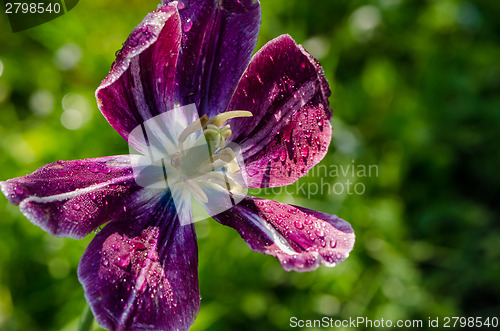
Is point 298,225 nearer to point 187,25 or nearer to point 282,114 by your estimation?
point 282,114

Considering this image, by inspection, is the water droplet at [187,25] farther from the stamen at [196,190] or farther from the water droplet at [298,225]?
the water droplet at [298,225]

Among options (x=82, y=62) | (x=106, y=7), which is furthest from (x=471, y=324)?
(x=106, y=7)

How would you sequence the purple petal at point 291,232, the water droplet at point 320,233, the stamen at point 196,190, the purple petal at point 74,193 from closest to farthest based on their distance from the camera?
the purple petal at point 74,193 < the purple petal at point 291,232 < the water droplet at point 320,233 < the stamen at point 196,190

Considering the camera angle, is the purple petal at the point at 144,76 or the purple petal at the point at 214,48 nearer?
the purple petal at the point at 144,76

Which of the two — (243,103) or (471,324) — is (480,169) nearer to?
(471,324)

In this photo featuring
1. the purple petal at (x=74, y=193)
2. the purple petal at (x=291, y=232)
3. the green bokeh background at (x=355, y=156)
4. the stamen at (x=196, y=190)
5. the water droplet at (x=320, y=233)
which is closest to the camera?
the purple petal at (x=74, y=193)

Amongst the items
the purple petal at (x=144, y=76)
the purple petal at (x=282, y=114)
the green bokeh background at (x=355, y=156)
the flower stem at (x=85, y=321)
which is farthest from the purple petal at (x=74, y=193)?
the green bokeh background at (x=355, y=156)

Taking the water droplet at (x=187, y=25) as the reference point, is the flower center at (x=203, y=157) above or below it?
below

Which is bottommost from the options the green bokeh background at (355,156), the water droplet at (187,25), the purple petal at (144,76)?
the green bokeh background at (355,156)
